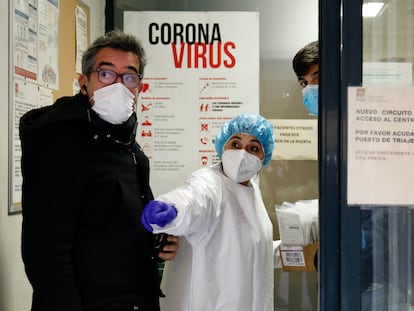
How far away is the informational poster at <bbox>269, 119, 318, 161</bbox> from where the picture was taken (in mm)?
2461

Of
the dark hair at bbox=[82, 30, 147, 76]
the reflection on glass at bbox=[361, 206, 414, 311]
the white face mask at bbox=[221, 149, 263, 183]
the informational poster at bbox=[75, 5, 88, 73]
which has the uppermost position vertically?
the informational poster at bbox=[75, 5, 88, 73]

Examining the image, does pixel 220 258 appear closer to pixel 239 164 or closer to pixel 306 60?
pixel 239 164

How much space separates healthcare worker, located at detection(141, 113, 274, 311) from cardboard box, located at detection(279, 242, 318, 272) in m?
0.40

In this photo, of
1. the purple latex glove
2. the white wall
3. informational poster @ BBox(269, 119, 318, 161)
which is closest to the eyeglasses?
the white wall

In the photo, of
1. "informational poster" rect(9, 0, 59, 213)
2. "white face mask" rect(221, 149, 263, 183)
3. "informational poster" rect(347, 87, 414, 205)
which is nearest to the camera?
"informational poster" rect(347, 87, 414, 205)

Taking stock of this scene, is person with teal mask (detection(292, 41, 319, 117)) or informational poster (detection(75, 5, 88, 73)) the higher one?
informational poster (detection(75, 5, 88, 73))

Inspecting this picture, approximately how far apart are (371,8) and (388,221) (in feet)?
1.43

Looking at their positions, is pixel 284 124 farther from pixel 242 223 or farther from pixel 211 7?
pixel 242 223

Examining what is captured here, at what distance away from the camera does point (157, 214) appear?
1258mm

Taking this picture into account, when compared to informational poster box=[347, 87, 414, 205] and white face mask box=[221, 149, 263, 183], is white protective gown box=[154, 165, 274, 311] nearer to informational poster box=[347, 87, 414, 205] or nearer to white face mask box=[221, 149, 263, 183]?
white face mask box=[221, 149, 263, 183]

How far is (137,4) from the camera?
2529mm

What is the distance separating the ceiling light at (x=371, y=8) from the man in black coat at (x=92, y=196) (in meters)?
0.76

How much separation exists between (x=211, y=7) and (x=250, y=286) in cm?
153

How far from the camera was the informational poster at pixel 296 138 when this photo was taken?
2461 millimetres
